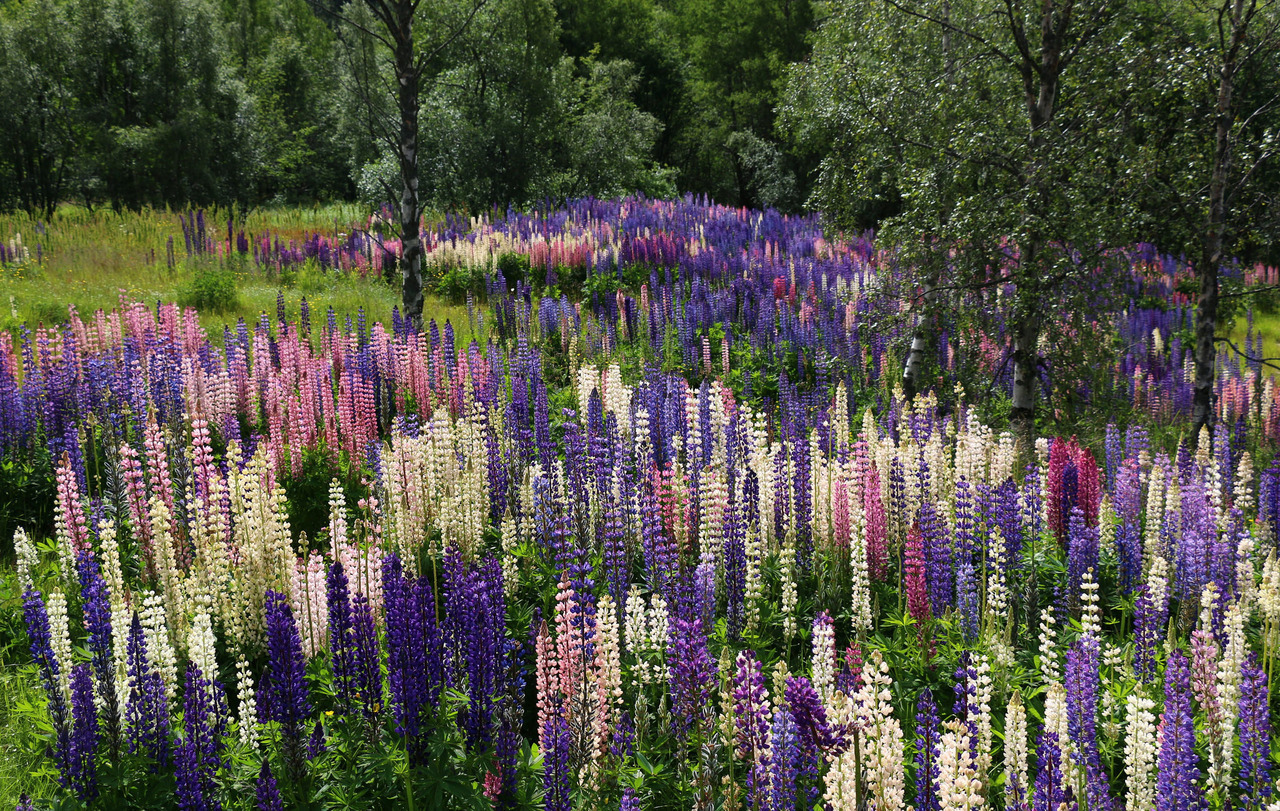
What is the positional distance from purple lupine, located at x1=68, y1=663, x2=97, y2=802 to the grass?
8757 mm

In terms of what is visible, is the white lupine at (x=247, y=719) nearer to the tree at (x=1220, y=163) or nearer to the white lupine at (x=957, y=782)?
the white lupine at (x=957, y=782)

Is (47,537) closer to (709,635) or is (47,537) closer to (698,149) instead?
(709,635)

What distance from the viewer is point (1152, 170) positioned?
1083cm

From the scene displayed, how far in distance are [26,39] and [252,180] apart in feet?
35.7

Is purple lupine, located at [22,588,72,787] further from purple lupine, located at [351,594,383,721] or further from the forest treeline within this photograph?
the forest treeline

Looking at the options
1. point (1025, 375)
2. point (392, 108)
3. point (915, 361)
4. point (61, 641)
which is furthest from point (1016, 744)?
point (392, 108)

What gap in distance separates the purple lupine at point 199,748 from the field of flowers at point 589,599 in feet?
0.07

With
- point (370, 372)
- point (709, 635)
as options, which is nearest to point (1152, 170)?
point (709, 635)

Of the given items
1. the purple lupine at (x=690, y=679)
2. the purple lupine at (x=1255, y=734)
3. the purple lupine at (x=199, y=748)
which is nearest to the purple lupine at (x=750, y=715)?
the purple lupine at (x=690, y=679)

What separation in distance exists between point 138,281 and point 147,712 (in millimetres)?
13223

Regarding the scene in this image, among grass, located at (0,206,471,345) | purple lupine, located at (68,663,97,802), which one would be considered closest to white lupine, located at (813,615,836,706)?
purple lupine, located at (68,663,97,802)

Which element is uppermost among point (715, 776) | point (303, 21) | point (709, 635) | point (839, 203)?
point (303, 21)

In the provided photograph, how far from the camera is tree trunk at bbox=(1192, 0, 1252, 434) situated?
10.7 meters

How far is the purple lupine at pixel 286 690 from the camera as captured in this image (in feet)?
12.3
